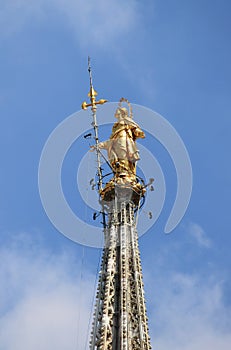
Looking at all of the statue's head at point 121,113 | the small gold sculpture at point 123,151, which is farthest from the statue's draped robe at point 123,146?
the statue's head at point 121,113

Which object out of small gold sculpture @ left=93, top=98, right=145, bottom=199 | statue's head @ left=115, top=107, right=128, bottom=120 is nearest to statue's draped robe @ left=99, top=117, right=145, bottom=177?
small gold sculpture @ left=93, top=98, right=145, bottom=199

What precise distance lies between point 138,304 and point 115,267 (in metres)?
2.35

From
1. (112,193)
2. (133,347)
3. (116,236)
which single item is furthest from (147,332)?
(112,193)

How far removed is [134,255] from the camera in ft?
99.7

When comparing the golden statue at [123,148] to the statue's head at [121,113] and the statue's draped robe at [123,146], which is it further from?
the statue's head at [121,113]

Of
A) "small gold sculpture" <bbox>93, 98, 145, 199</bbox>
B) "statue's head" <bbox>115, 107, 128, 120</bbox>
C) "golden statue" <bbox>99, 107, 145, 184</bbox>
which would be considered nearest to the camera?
"small gold sculpture" <bbox>93, 98, 145, 199</bbox>

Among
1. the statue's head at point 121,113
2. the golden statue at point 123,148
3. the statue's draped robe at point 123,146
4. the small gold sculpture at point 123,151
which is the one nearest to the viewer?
the small gold sculpture at point 123,151

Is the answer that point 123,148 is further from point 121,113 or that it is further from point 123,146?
point 121,113

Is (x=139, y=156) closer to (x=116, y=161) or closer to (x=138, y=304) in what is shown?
(x=116, y=161)

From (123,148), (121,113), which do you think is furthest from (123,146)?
(121,113)

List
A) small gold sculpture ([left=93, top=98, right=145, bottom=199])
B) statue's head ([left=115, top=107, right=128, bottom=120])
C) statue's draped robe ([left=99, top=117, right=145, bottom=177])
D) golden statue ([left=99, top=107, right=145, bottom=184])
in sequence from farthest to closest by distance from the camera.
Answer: statue's head ([left=115, top=107, right=128, bottom=120]) → statue's draped robe ([left=99, top=117, right=145, bottom=177]) → golden statue ([left=99, top=107, right=145, bottom=184]) → small gold sculpture ([left=93, top=98, right=145, bottom=199])

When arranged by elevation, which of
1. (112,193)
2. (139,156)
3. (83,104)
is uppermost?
(83,104)

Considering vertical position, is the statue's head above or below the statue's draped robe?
above

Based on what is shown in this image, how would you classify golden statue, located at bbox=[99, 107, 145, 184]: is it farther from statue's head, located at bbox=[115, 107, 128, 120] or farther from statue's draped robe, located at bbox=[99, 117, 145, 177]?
statue's head, located at bbox=[115, 107, 128, 120]
